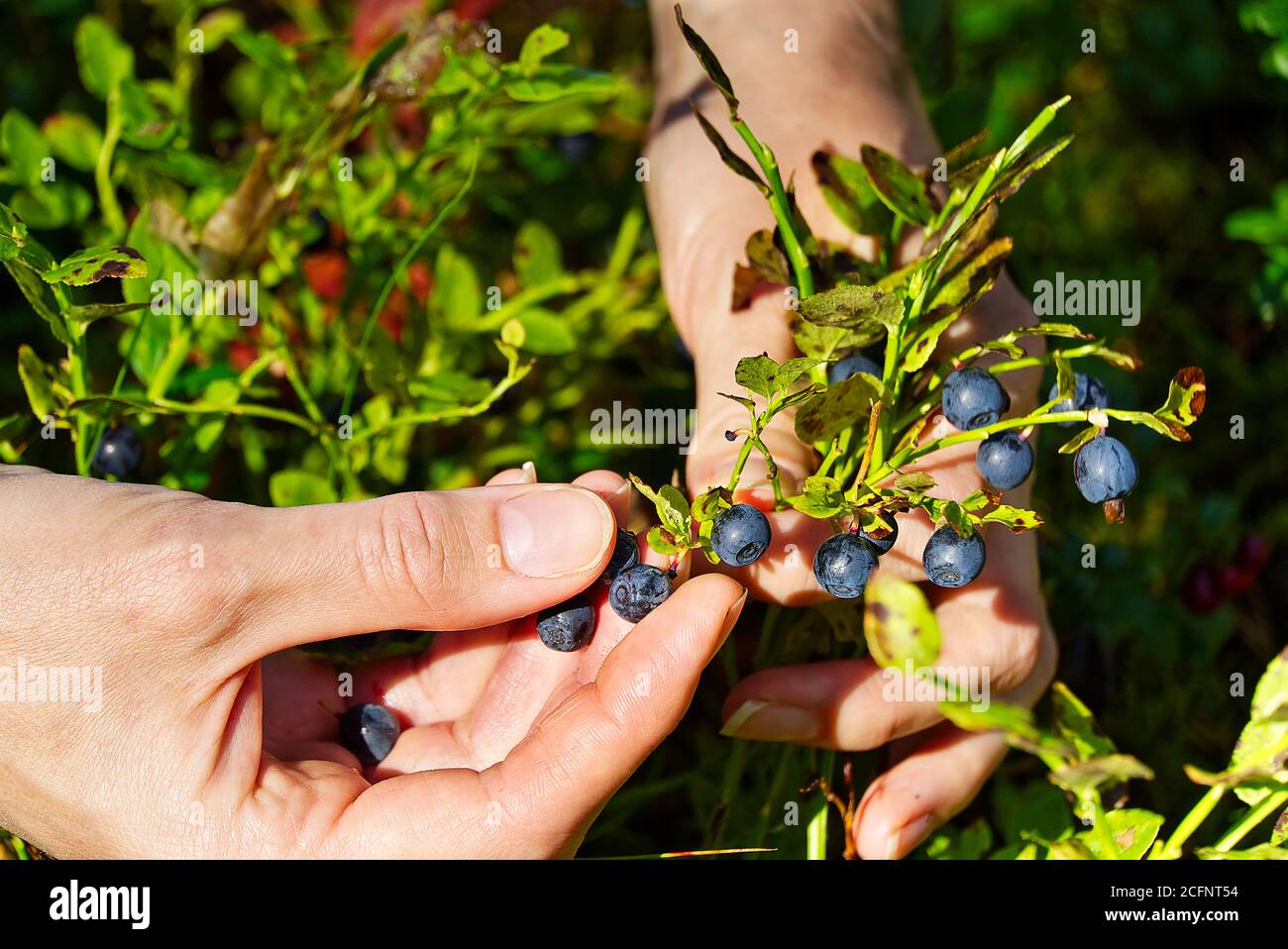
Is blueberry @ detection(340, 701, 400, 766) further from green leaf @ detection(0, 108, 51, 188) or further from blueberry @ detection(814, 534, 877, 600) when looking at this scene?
green leaf @ detection(0, 108, 51, 188)

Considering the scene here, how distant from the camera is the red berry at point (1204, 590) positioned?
5.57 feet

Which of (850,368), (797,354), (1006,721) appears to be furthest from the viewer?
(797,354)

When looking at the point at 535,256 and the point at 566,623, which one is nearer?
the point at 566,623

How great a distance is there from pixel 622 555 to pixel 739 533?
177 mm

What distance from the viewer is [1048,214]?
2.25 meters

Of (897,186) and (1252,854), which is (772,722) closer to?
(1252,854)

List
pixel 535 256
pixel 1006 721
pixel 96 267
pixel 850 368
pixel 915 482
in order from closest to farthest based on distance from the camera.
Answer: pixel 1006 721 → pixel 915 482 → pixel 96 267 → pixel 850 368 → pixel 535 256

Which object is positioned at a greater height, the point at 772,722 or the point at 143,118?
the point at 143,118

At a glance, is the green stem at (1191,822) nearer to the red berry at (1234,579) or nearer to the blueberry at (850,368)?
the blueberry at (850,368)

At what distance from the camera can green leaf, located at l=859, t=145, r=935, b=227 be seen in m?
1.05

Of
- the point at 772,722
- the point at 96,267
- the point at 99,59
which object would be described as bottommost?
the point at 772,722

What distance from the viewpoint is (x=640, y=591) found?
103cm

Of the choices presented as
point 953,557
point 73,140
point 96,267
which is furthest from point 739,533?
point 73,140
